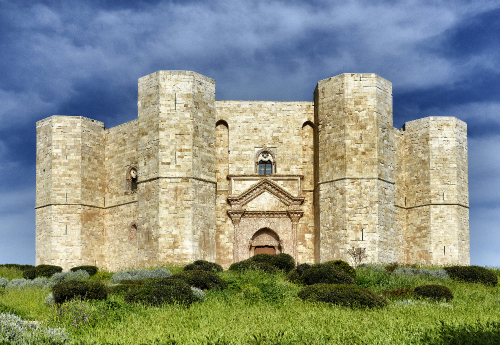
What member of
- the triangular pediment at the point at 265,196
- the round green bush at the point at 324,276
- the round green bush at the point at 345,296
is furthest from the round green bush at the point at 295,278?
the triangular pediment at the point at 265,196

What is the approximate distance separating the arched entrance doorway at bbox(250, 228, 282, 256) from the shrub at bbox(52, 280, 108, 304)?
636 inches

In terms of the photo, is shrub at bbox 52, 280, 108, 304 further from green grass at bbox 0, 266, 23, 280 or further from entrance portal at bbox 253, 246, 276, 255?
entrance portal at bbox 253, 246, 276, 255

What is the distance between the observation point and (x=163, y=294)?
15117 millimetres

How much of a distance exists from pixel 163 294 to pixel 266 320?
371cm

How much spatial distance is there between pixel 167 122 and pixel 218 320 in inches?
736

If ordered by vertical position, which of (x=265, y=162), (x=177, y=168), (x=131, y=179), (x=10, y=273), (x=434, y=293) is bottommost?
(x=10, y=273)

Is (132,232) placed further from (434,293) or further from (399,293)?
(434,293)

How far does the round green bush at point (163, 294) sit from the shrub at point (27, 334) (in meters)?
3.31

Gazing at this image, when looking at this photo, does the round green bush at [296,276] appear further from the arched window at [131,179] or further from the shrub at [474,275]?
the arched window at [131,179]

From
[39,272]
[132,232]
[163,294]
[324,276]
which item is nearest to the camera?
[163,294]

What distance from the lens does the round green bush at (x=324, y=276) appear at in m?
19.5

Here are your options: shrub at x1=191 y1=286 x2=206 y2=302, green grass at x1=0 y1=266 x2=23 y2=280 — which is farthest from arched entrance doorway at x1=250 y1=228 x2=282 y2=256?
shrub at x1=191 y1=286 x2=206 y2=302

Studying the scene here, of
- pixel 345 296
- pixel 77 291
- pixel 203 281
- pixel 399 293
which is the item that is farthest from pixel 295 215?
pixel 77 291

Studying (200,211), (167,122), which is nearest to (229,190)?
(200,211)
